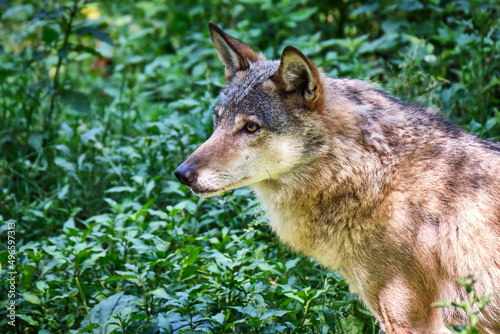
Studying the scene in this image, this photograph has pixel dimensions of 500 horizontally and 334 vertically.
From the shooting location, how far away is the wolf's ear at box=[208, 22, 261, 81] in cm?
380

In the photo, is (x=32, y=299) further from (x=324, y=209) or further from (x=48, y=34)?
(x=48, y=34)

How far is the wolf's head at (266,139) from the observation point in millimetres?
3348

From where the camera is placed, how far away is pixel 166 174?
5.21m

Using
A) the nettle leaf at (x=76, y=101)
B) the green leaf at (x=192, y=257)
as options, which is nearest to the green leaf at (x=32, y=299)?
the green leaf at (x=192, y=257)

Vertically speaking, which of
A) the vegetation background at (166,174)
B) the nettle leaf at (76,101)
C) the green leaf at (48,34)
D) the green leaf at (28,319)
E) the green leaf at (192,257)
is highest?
the green leaf at (48,34)

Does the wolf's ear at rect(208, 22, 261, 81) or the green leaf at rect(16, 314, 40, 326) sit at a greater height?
the wolf's ear at rect(208, 22, 261, 81)

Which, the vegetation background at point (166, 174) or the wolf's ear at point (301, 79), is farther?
the vegetation background at point (166, 174)

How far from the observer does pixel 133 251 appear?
422 centimetres

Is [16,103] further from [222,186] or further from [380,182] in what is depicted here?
[380,182]

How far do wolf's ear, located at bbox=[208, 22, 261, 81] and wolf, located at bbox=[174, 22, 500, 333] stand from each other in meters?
0.21

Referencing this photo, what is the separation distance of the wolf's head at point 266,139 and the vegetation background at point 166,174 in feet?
1.56

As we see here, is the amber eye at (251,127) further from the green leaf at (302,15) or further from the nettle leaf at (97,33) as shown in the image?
the green leaf at (302,15)

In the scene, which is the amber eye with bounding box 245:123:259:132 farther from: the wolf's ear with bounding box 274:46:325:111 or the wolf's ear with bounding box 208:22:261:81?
the wolf's ear with bounding box 208:22:261:81

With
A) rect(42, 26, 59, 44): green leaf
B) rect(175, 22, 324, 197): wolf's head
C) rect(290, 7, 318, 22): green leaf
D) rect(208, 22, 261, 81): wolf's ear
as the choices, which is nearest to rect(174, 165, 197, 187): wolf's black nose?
rect(175, 22, 324, 197): wolf's head
